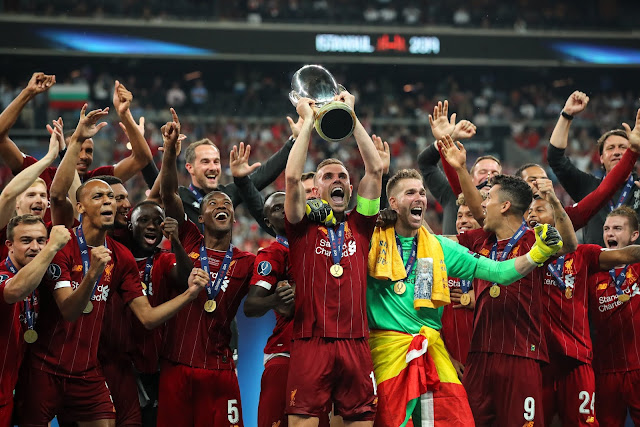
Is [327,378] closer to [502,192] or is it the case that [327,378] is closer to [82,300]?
[82,300]

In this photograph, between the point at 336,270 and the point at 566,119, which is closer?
the point at 336,270

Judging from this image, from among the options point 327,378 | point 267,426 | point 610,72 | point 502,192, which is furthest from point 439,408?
point 610,72

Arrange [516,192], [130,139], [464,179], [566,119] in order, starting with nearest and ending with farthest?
[516,192] → [464,179] → [130,139] → [566,119]

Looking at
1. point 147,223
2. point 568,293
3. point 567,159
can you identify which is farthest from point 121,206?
point 567,159

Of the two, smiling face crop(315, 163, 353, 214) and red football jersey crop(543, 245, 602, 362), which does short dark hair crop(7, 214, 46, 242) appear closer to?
smiling face crop(315, 163, 353, 214)

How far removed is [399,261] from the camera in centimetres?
528

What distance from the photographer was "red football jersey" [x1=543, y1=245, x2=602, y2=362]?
19.7 feet

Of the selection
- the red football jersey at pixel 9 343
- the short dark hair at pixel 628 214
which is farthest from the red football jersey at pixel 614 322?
the red football jersey at pixel 9 343

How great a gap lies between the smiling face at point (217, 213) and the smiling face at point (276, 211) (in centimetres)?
29

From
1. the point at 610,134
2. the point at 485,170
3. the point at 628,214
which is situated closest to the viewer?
the point at 628,214

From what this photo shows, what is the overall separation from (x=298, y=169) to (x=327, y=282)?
2.40 ft

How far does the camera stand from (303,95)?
17.3 feet

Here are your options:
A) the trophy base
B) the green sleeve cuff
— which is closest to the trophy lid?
the trophy base

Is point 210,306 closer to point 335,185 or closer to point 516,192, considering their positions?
point 335,185
